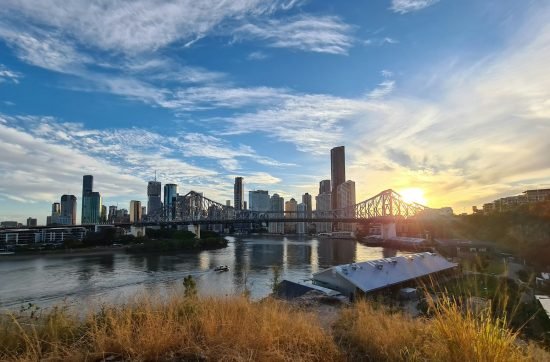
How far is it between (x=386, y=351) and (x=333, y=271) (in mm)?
18558

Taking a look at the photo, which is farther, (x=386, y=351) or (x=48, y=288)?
(x=48, y=288)

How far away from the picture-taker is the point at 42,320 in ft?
15.0

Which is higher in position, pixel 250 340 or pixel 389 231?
pixel 250 340

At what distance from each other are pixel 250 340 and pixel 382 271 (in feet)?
67.5

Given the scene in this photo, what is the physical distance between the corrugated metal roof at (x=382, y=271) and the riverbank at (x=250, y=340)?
54.6 ft

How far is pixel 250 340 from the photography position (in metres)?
3.58

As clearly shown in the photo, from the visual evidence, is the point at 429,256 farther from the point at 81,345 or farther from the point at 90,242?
the point at 90,242

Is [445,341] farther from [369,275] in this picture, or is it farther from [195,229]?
[195,229]

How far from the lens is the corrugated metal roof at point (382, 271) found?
20.8m

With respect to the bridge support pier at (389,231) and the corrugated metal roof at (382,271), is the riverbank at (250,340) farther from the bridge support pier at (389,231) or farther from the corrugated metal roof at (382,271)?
the bridge support pier at (389,231)

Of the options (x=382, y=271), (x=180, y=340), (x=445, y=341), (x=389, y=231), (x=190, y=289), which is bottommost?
(x=382, y=271)

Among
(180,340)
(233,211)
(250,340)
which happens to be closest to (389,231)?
(233,211)

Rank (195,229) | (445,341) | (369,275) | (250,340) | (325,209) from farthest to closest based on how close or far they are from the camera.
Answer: (325,209), (195,229), (369,275), (250,340), (445,341)

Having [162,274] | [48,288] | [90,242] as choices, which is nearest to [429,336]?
[48,288]
